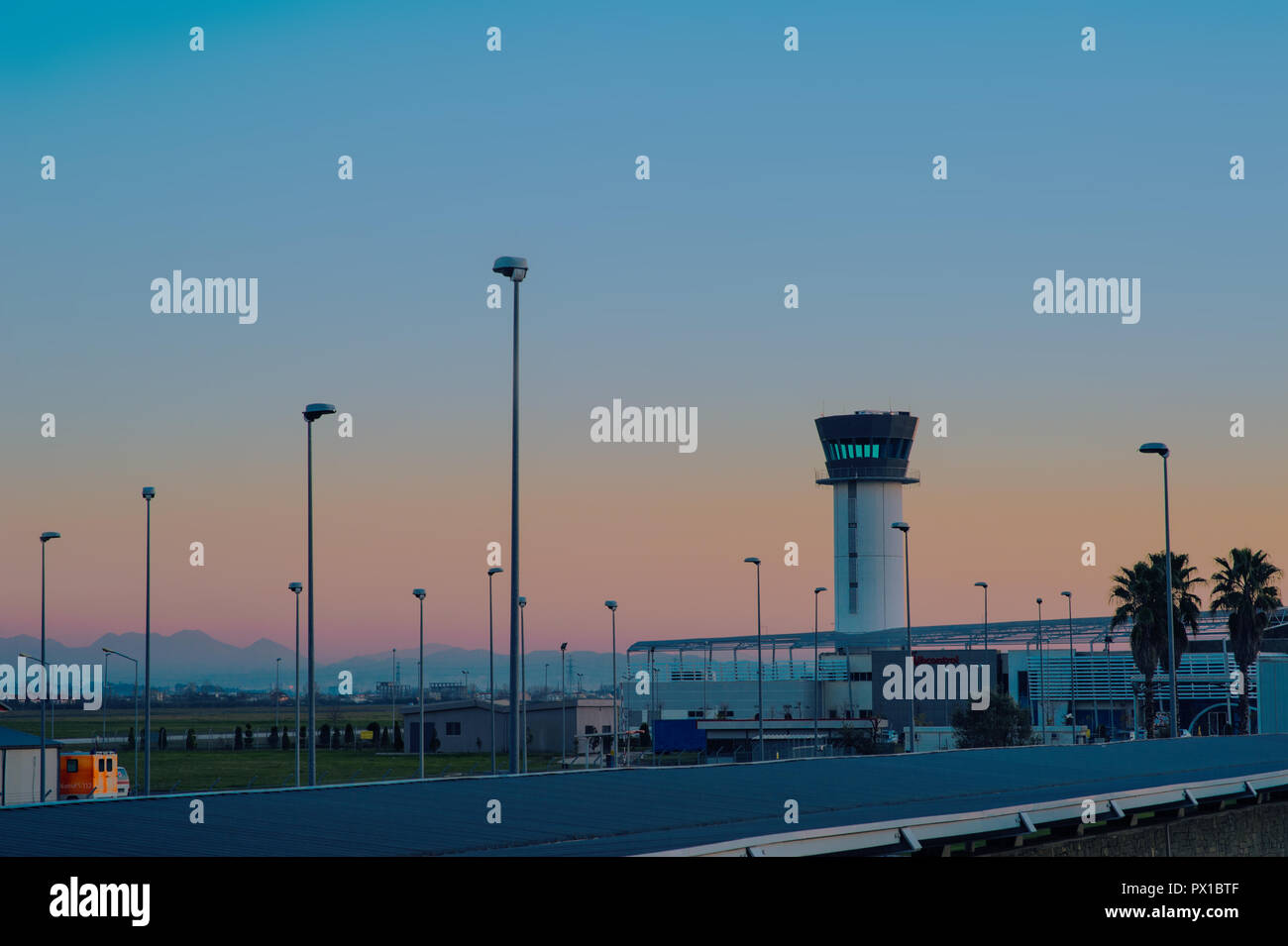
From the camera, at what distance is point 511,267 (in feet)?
91.8

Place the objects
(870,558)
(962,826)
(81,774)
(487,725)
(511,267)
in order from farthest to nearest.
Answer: (870,558)
(487,725)
(81,774)
(511,267)
(962,826)

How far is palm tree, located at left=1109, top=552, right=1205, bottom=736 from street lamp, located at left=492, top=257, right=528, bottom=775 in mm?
57051

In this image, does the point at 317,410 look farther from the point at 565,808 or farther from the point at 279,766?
the point at 279,766

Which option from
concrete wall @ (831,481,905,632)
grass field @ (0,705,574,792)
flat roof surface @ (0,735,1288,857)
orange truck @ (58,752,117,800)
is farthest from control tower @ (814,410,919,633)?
flat roof surface @ (0,735,1288,857)

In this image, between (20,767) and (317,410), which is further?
(20,767)

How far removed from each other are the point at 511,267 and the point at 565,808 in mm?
10747

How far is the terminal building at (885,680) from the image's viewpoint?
9775 cm

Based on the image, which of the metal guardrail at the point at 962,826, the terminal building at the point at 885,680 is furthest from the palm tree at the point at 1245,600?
the metal guardrail at the point at 962,826

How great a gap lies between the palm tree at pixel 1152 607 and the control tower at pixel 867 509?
6125cm

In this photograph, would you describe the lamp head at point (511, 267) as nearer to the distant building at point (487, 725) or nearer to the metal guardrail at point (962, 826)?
the metal guardrail at point (962, 826)

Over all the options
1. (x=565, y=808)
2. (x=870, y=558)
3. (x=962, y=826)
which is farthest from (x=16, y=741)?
(x=870, y=558)

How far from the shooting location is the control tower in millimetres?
143250

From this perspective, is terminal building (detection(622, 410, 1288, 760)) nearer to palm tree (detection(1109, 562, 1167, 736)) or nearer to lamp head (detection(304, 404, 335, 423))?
palm tree (detection(1109, 562, 1167, 736))
